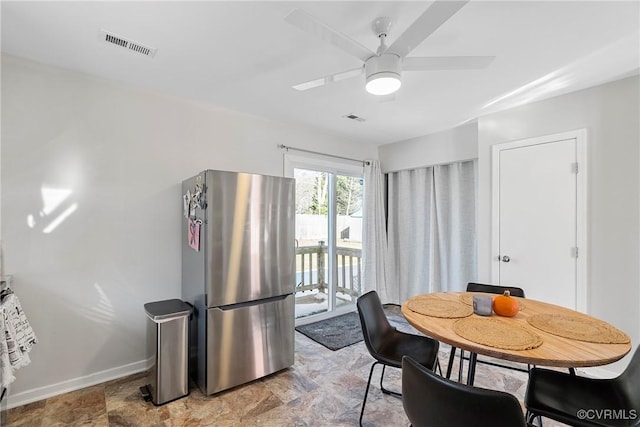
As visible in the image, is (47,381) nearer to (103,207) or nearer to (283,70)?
(103,207)

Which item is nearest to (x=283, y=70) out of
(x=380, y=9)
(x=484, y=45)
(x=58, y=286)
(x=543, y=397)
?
(x=380, y=9)

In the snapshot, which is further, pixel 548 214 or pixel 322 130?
pixel 322 130

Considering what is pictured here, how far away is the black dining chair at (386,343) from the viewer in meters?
1.82

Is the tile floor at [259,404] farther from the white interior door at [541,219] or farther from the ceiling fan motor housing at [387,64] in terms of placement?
the ceiling fan motor housing at [387,64]

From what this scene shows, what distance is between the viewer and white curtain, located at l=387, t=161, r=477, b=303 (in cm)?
370

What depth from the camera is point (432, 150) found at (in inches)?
152

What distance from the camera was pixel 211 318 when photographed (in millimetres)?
2176

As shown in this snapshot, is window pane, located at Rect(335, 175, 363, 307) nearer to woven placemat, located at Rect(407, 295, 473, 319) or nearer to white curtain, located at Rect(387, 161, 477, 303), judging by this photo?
white curtain, located at Rect(387, 161, 477, 303)

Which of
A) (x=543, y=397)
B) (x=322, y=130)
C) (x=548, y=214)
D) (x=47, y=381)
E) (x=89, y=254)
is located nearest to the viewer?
(x=543, y=397)

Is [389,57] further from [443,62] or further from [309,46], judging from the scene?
[309,46]

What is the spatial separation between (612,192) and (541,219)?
0.52 metres

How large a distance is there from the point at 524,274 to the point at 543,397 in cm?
174

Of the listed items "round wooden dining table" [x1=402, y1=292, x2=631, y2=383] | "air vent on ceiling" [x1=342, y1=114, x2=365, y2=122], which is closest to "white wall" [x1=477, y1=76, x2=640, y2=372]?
"round wooden dining table" [x1=402, y1=292, x2=631, y2=383]

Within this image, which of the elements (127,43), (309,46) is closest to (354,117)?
(309,46)
